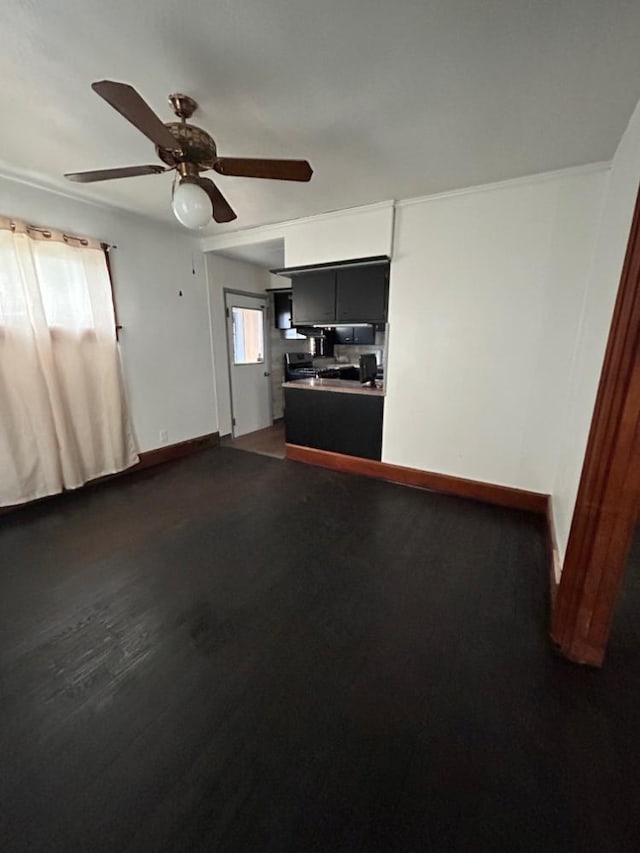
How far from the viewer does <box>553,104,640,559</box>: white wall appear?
1.62 m

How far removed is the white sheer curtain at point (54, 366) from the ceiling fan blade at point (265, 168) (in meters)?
1.94

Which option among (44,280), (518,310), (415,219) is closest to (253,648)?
(518,310)

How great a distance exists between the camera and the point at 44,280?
2730 millimetres

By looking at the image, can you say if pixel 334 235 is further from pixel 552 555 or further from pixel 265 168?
pixel 552 555

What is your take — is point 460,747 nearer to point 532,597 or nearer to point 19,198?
point 532,597

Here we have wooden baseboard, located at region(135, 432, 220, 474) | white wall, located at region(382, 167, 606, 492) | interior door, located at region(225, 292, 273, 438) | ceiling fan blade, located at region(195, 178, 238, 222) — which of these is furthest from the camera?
interior door, located at region(225, 292, 273, 438)

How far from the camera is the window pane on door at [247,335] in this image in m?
4.75

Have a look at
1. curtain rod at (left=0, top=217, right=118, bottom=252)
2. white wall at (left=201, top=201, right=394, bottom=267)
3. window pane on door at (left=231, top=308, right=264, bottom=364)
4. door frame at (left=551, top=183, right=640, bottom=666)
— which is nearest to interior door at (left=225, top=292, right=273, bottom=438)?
window pane on door at (left=231, top=308, right=264, bottom=364)

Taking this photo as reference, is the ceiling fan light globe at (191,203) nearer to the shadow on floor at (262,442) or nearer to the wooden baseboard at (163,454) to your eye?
the wooden baseboard at (163,454)

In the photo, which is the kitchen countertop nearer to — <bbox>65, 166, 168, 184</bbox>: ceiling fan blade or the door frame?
the door frame

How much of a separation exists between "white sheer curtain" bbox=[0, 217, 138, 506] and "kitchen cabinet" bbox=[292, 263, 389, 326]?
184cm

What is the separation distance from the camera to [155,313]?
3678 mm

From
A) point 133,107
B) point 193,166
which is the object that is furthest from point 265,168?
point 133,107

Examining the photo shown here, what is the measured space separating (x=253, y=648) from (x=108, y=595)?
95cm
